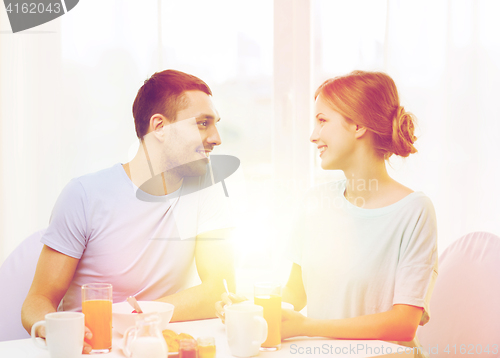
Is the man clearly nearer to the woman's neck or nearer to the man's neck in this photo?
the man's neck

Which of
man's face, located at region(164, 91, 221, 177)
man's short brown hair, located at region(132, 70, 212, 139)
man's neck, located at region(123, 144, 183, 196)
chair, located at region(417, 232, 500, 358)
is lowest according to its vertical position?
chair, located at region(417, 232, 500, 358)

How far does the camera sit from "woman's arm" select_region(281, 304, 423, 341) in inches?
41.3

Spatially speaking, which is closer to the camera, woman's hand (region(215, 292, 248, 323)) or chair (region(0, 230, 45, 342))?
woman's hand (region(215, 292, 248, 323))

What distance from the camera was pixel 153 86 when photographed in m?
1.63

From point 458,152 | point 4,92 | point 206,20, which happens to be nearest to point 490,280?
point 458,152

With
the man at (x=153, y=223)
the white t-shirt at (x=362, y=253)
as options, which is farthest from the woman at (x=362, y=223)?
the man at (x=153, y=223)

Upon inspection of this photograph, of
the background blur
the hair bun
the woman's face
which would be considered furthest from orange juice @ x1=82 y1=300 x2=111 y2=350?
the background blur

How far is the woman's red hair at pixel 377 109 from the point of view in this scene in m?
1.33

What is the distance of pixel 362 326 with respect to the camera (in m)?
1.09

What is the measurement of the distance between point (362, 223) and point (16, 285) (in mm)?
1107

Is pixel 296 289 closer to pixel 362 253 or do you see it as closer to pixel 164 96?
pixel 362 253

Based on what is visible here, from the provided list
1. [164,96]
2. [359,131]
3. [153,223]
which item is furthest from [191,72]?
[359,131]

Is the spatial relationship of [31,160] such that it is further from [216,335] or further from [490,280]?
[490,280]

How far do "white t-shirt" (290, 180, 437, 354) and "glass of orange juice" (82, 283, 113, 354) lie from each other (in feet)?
2.20
